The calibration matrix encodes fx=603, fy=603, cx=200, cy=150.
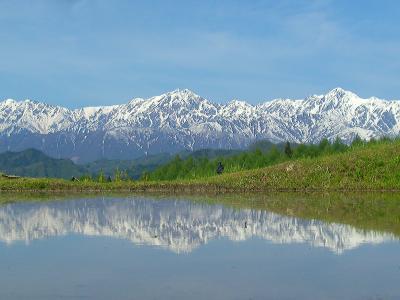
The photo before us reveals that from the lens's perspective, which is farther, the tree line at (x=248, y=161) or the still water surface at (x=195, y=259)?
the tree line at (x=248, y=161)

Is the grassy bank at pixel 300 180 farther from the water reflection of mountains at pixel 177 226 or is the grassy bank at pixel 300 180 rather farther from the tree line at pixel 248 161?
the water reflection of mountains at pixel 177 226

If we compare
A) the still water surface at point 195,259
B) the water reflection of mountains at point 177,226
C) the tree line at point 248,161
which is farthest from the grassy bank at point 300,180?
the still water surface at point 195,259

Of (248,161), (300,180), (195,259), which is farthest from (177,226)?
(248,161)

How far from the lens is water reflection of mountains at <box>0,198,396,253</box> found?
33.2 meters

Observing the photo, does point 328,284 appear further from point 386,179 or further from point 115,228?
point 386,179

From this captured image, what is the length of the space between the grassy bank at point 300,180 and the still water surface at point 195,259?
40971 millimetres

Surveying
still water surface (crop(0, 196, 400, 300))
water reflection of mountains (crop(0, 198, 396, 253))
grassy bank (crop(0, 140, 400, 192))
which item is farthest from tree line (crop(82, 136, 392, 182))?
still water surface (crop(0, 196, 400, 300))

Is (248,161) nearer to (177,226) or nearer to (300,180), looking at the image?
(300,180)

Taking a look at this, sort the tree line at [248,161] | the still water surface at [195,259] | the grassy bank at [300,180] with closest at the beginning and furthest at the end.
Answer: the still water surface at [195,259] < the grassy bank at [300,180] < the tree line at [248,161]

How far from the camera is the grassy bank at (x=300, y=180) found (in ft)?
278

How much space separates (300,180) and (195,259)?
6290 centimetres

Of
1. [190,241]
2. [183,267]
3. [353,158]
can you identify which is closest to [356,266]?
[183,267]

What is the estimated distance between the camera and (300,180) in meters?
88.5

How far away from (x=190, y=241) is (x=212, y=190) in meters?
53.2
